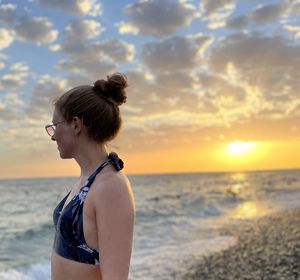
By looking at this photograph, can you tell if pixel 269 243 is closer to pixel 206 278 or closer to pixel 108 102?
pixel 206 278

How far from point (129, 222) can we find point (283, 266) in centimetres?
1206

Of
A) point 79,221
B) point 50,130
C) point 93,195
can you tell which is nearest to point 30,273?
point 50,130

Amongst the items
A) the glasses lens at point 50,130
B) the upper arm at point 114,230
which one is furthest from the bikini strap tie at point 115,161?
the glasses lens at point 50,130

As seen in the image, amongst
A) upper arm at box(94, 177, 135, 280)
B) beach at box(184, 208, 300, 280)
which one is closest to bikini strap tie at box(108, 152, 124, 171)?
upper arm at box(94, 177, 135, 280)

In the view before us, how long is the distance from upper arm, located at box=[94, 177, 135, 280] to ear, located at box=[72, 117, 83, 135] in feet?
1.26

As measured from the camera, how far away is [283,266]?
1334cm

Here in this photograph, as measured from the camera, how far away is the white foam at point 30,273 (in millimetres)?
14625

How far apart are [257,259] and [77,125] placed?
13.5 m

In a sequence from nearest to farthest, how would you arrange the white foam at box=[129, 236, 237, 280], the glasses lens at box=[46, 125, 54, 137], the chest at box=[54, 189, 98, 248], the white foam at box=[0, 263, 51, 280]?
the chest at box=[54, 189, 98, 248] < the glasses lens at box=[46, 125, 54, 137] < the white foam at box=[129, 236, 237, 280] < the white foam at box=[0, 263, 51, 280]

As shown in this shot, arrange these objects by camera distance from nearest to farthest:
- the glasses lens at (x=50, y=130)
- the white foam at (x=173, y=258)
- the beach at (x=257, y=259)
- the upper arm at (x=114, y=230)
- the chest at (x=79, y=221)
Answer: the upper arm at (x=114, y=230) → the chest at (x=79, y=221) → the glasses lens at (x=50, y=130) → the beach at (x=257, y=259) → the white foam at (x=173, y=258)

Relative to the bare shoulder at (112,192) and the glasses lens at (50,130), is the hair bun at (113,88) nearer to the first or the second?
the glasses lens at (50,130)

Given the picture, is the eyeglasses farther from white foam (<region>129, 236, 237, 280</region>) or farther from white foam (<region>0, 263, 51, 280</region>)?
white foam (<region>0, 263, 51, 280</region>)

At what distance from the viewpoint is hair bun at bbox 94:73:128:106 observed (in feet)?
8.48

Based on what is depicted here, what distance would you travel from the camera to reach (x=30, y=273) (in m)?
15.1
